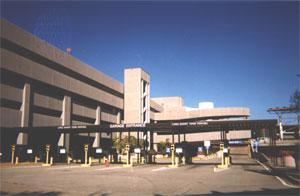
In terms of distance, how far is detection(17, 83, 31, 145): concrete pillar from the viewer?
39750 millimetres

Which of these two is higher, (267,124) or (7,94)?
(7,94)

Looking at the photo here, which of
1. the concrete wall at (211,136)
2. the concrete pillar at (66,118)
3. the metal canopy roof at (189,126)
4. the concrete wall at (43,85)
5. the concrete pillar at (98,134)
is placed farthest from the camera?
the concrete wall at (211,136)

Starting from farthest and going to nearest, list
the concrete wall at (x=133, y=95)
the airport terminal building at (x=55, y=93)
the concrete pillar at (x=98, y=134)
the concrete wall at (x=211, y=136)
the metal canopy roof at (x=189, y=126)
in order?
the concrete wall at (x=211, y=136) → the concrete wall at (x=133, y=95) → the concrete pillar at (x=98, y=134) → the airport terminal building at (x=55, y=93) → the metal canopy roof at (x=189, y=126)

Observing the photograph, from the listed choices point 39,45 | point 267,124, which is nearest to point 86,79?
point 39,45

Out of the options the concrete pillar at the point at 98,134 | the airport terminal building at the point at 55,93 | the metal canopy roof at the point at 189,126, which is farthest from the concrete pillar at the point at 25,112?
the concrete pillar at the point at 98,134

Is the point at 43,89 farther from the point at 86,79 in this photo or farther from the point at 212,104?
the point at 212,104

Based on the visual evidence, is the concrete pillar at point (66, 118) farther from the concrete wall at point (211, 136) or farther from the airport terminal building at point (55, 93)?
the concrete wall at point (211, 136)

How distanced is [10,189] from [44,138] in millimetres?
38310

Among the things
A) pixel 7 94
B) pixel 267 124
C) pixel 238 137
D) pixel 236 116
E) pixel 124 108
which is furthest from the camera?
pixel 236 116

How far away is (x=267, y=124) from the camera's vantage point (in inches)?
1107

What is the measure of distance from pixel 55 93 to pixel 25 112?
10481 millimetres

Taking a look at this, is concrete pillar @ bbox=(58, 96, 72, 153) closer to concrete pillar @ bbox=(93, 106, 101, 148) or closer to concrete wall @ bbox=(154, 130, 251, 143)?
concrete pillar @ bbox=(93, 106, 101, 148)

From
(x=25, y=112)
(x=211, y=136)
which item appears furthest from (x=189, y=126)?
(x=211, y=136)

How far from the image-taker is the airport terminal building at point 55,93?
38.7m
